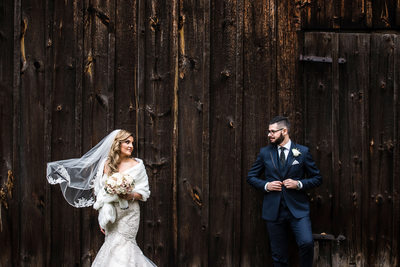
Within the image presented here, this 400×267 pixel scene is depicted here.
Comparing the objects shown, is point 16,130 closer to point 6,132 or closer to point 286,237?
Answer: point 6,132

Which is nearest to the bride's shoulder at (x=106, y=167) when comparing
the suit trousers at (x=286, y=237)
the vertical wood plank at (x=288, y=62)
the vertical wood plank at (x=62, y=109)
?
the vertical wood plank at (x=62, y=109)

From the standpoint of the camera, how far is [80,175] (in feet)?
15.4

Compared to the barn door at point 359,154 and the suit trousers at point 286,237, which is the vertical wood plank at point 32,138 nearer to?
the suit trousers at point 286,237

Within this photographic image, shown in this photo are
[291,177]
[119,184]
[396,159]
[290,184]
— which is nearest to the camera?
[119,184]

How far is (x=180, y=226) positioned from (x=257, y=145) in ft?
4.72

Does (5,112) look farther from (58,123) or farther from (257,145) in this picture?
(257,145)

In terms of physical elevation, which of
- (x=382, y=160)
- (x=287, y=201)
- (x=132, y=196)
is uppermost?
(x=382, y=160)

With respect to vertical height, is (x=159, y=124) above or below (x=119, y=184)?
above

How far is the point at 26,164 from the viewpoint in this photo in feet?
17.3

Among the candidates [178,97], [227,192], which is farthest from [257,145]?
[178,97]

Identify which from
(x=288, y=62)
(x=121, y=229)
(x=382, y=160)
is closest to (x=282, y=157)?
(x=288, y=62)

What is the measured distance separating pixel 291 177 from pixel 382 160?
135cm

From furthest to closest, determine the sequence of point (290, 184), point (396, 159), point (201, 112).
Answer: point (201, 112)
point (396, 159)
point (290, 184)

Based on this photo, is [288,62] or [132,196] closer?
[132,196]
